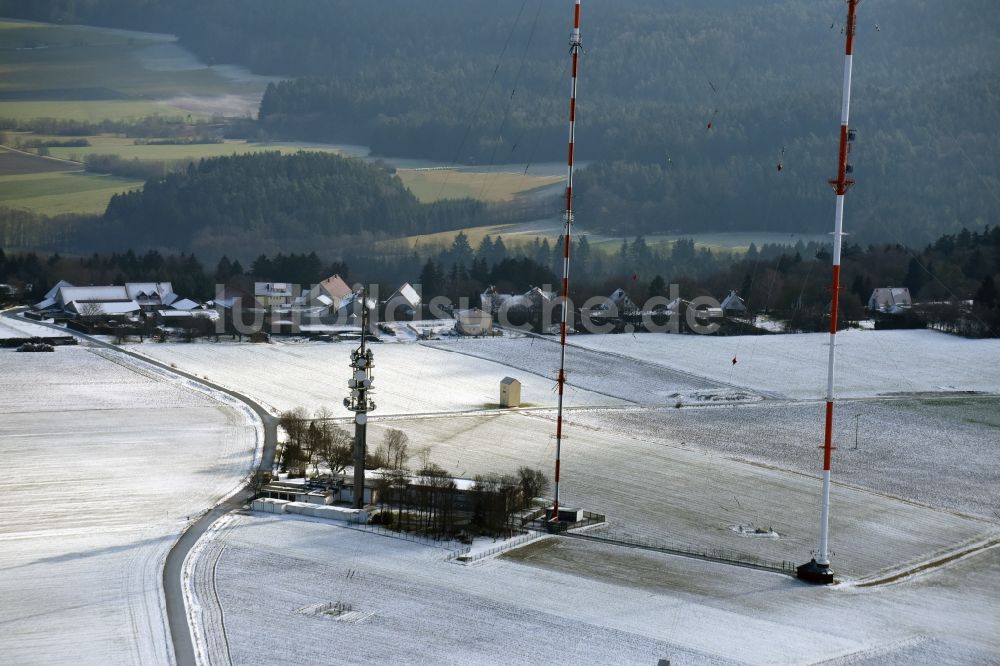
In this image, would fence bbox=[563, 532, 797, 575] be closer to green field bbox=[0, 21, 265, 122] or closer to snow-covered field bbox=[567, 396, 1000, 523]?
snow-covered field bbox=[567, 396, 1000, 523]

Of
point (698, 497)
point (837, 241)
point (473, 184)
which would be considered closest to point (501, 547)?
point (698, 497)

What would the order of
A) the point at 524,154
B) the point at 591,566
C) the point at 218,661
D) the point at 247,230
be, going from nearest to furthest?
the point at 218,661, the point at 591,566, the point at 247,230, the point at 524,154

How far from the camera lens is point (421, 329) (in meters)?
81.5

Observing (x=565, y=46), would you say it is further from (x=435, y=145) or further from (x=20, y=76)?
(x=20, y=76)

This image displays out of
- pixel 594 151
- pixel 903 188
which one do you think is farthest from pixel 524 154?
pixel 903 188

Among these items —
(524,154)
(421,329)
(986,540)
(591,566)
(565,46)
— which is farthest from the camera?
(565,46)

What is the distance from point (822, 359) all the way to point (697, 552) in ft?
128

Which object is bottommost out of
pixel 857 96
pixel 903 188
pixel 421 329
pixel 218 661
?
pixel 218 661

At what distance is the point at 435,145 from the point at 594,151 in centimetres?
1839

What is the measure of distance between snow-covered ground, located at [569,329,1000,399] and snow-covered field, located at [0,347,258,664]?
27510mm

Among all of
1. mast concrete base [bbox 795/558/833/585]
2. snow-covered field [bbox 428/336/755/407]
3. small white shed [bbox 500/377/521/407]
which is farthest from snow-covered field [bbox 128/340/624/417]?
mast concrete base [bbox 795/558/833/585]

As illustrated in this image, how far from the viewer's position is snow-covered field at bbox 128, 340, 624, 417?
58594 mm

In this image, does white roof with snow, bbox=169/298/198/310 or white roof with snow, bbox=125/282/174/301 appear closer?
white roof with snow, bbox=169/298/198/310

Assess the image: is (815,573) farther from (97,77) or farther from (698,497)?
(97,77)
